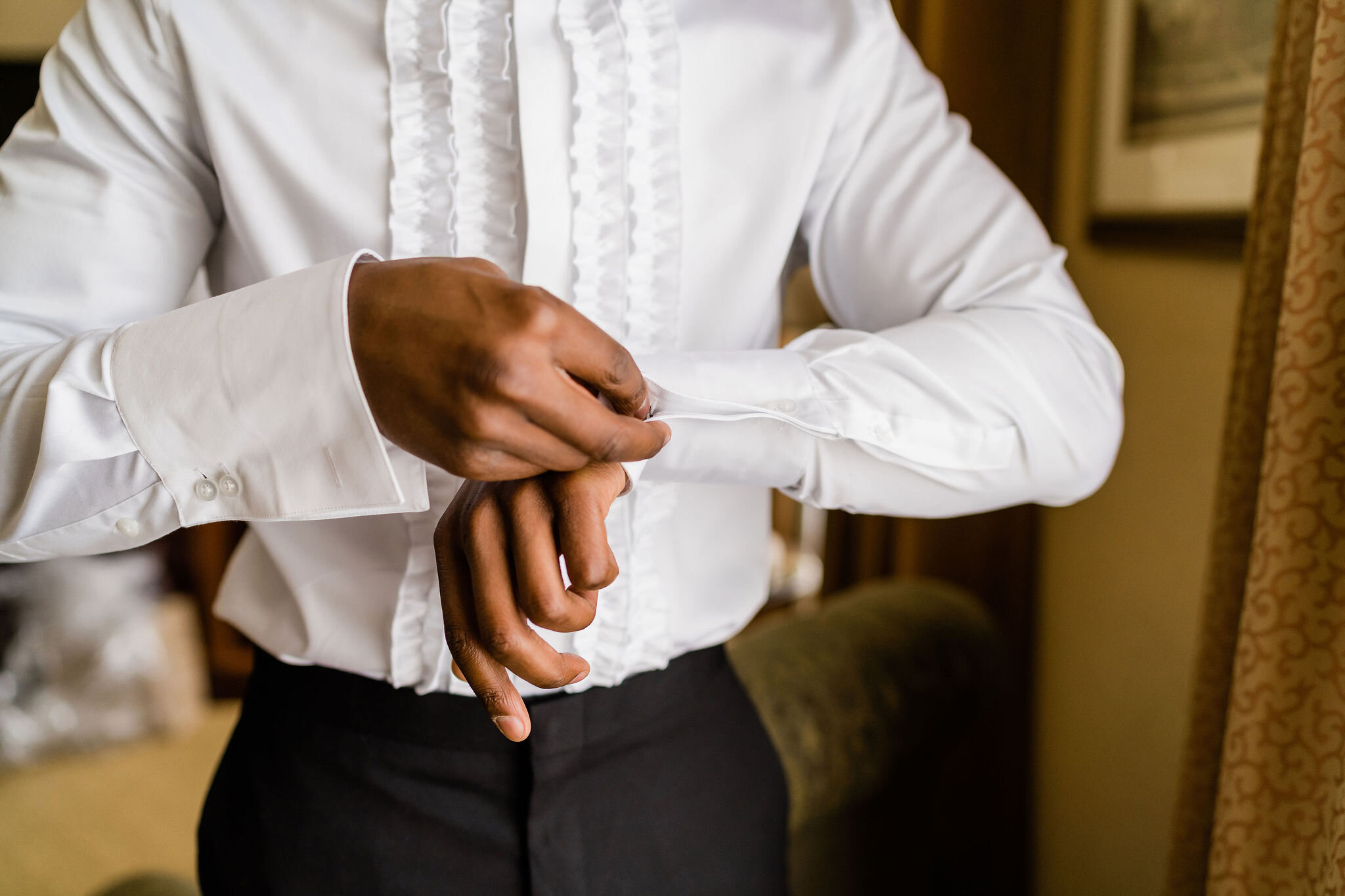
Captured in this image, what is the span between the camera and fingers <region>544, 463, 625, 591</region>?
51 centimetres

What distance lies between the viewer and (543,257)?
70 cm

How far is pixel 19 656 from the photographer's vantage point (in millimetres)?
2934

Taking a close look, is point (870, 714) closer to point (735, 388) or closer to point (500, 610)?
point (735, 388)

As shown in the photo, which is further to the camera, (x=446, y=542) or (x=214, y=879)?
(x=214, y=879)

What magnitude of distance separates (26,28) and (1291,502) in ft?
10.5

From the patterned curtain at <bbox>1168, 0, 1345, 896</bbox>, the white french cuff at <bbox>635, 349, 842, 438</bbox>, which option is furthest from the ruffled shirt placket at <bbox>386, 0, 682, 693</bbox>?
the patterned curtain at <bbox>1168, 0, 1345, 896</bbox>

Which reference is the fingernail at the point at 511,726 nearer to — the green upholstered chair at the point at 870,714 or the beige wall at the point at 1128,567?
the green upholstered chair at the point at 870,714

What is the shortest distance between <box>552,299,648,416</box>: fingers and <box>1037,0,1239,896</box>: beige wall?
1.02 m

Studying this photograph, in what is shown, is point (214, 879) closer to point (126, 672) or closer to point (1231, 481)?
point (1231, 481)

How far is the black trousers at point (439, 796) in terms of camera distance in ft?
2.43

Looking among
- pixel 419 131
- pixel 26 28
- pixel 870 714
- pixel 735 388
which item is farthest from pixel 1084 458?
pixel 26 28

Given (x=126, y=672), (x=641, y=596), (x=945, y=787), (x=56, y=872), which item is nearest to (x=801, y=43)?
(x=641, y=596)

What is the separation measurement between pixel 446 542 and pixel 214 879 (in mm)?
444

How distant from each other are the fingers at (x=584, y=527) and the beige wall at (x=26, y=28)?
290cm
